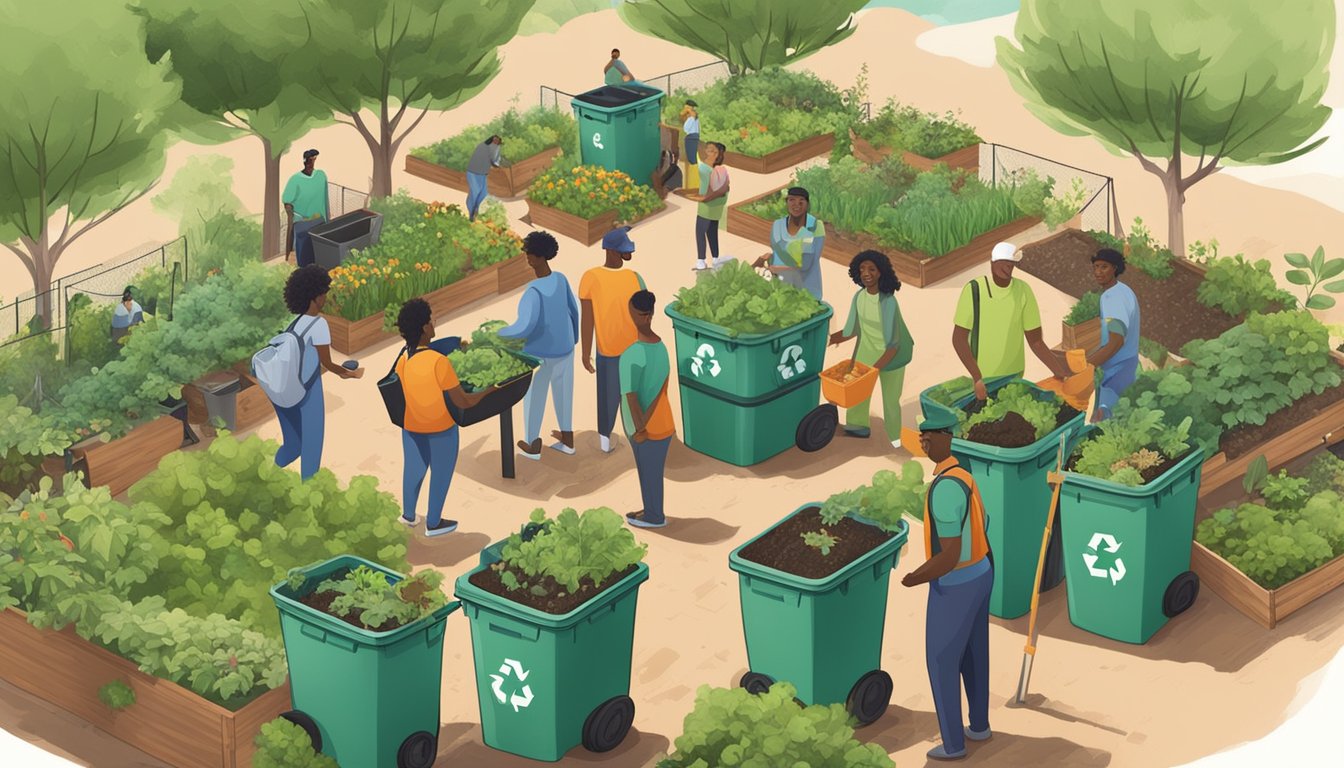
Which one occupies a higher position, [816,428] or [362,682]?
[362,682]

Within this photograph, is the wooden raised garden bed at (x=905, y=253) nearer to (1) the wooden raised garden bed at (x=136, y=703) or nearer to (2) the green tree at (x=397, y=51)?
(2) the green tree at (x=397, y=51)

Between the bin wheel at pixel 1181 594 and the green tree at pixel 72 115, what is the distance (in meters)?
10.1

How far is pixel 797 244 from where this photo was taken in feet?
64.7

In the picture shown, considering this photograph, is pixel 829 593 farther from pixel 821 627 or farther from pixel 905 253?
pixel 905 253

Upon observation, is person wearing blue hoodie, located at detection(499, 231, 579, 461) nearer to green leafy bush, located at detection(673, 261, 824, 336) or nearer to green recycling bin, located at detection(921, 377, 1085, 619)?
green leafy bush, located at detection(673, 261, 824, 336)

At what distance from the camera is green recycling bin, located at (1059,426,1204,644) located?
15.7m

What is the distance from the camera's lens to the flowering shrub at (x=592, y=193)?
78.4 feet

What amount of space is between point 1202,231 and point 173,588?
1309cm

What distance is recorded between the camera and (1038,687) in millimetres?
15617

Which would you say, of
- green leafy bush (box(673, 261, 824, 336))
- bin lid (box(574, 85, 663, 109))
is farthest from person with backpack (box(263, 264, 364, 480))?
bin lid (box(574, 85, 663, 109))

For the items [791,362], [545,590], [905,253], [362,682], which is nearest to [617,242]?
[791,362]

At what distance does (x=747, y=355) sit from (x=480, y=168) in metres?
6.62

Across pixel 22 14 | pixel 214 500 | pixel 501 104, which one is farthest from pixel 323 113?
pixel 214 500

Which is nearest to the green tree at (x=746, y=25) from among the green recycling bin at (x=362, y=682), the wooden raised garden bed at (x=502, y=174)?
the wooden raised garden bed at (x=502, y=174)
